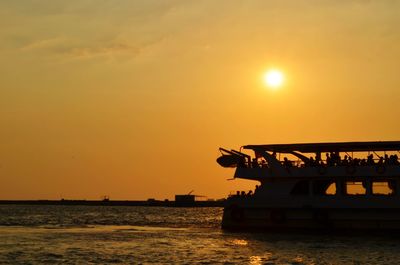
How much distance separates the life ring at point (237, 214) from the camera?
1848 inches

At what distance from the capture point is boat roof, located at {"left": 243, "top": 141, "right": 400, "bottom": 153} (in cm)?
4419

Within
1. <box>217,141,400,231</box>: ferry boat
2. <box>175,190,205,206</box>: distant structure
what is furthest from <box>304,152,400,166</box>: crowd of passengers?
<box>175,190,205,206</box>: distant structure

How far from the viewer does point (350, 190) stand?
45.1 metres

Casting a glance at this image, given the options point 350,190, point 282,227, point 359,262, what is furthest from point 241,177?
point 359,262

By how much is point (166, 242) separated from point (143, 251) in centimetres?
519

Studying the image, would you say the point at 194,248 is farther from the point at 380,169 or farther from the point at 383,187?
the point at 383,187

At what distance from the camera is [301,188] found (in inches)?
1822

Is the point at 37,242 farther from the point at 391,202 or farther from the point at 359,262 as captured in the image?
the point at 391,202

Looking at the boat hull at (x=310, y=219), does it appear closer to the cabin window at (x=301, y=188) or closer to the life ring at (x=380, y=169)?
the cabin window at (x=301, y=188)

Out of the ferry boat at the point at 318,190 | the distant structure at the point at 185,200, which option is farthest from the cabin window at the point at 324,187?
the distant structure at the point at 185,200

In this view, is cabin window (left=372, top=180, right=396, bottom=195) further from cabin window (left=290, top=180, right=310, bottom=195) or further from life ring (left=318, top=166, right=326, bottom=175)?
cabin window (left=290, top=180, right=310, bottom=195)

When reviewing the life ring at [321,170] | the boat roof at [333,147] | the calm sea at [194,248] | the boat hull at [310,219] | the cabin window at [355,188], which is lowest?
the calm sea at [194,248]

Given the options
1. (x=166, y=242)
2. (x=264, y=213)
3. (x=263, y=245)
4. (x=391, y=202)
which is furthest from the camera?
(x=264, y=213)

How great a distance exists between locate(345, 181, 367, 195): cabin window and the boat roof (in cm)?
217
